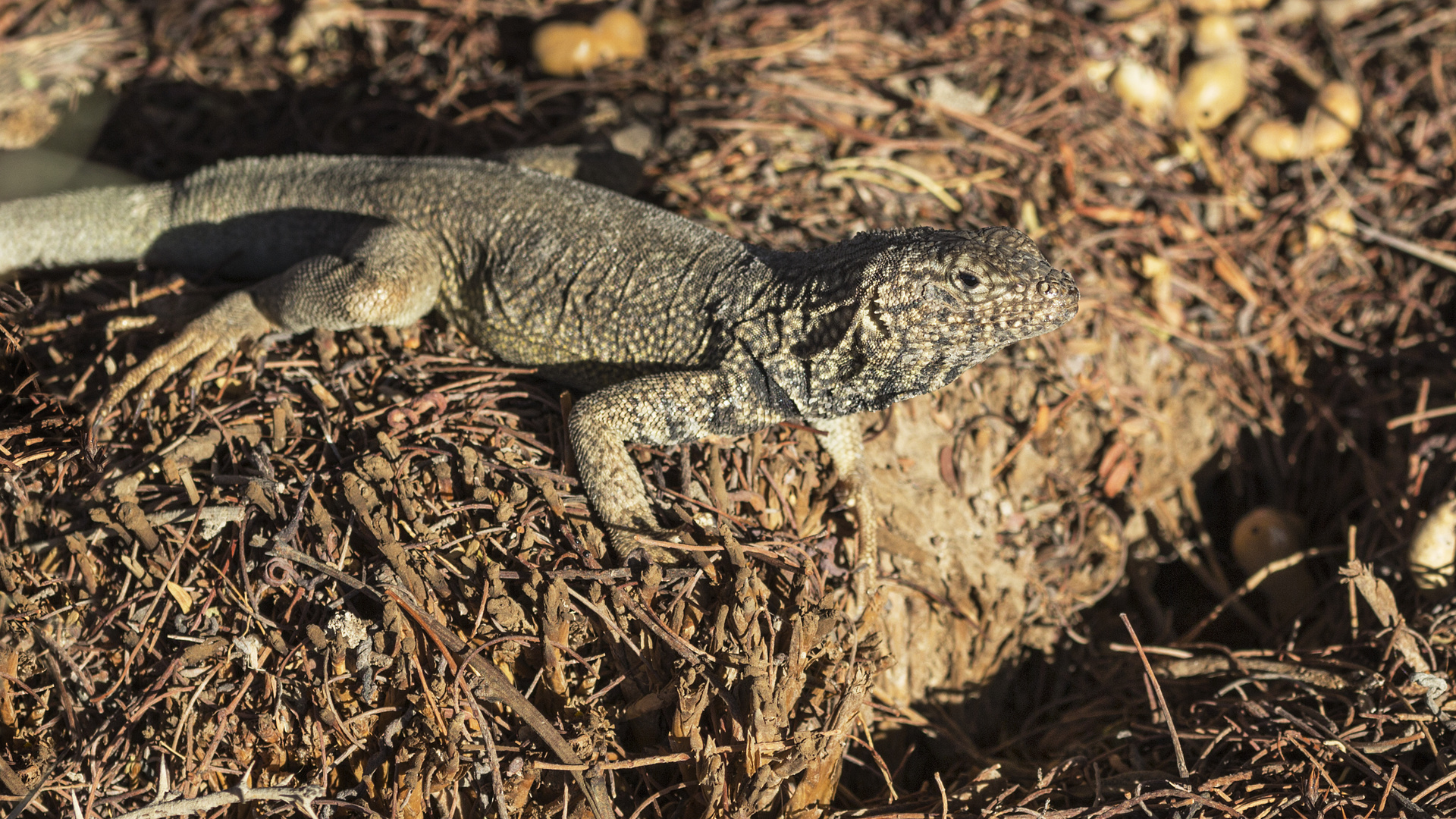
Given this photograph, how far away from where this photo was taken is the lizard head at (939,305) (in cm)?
309

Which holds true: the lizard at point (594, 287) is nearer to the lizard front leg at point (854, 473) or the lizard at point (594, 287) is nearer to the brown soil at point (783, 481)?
the lizard front leg at point (854, 473)

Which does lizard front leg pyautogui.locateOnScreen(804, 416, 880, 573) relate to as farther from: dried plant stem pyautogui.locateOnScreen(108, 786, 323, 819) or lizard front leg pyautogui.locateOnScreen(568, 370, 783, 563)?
dried plant stem pyautogui.locateOnScreen(108, 786, 323, 819)

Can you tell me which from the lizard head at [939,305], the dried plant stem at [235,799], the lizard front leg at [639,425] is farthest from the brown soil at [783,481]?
the lizard head at [939,305]

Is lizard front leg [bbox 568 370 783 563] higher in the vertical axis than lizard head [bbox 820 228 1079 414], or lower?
lower

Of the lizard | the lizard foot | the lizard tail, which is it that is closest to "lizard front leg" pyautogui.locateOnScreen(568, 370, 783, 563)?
the lizard

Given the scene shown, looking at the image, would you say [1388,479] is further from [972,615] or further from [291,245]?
[291,245]

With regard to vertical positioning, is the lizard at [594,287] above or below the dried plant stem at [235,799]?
above

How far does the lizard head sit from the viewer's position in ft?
10.2

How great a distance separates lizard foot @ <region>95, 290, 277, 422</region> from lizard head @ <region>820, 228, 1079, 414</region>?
8.10 feet

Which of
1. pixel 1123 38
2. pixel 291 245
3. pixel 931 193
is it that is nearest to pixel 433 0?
pixel 291 245

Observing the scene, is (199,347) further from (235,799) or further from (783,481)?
(783,481)

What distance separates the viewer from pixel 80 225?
14.1 feet

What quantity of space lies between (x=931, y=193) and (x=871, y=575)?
218 centimetres

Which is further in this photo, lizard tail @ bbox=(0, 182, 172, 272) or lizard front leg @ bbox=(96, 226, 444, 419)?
lizard tail @ bbox=(0, 182, 172, 272)
